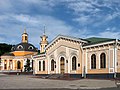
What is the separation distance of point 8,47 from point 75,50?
86.6 metres

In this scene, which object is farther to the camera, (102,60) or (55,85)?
(102,60)

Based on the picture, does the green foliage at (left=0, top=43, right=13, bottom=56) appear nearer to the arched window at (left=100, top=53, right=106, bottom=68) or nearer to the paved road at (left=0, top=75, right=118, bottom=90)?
the arched window at (left=100, top=53, right=106, bottom=68)

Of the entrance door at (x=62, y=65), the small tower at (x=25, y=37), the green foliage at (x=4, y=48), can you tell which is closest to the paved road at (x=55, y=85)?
the entrance door at (x=62, y=65)

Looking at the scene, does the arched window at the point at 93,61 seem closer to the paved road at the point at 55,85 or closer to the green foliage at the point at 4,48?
the paved road at the point at 55,85

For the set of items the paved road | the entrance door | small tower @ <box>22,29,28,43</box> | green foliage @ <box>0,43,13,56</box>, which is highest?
small tower @ <box>22,29,28,43</box>

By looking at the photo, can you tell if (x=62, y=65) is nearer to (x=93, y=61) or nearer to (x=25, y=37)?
(x=93, y=61)

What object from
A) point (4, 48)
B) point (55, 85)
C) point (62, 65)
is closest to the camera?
point (55, 85)

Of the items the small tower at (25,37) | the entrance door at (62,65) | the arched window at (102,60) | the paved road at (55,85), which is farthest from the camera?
the small tower at (25,37)

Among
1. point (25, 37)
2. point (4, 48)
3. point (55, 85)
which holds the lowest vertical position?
point (55, 85)

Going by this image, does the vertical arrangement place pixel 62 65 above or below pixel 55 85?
above

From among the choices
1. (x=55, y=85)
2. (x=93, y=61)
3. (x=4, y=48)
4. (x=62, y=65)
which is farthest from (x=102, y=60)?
(x=4, y=48)

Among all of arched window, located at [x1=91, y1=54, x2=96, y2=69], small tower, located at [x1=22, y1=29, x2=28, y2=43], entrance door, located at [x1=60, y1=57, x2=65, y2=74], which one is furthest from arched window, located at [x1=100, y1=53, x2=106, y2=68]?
small tower, located at [x1=22, y1=29, x2=28, y2=43]

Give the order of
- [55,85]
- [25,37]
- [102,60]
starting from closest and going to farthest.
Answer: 1. [55,85]
2. [102,60]
3. [25,37]

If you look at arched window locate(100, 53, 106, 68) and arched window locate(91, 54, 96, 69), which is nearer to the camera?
arched window locate(100, 53, 106, 68)
